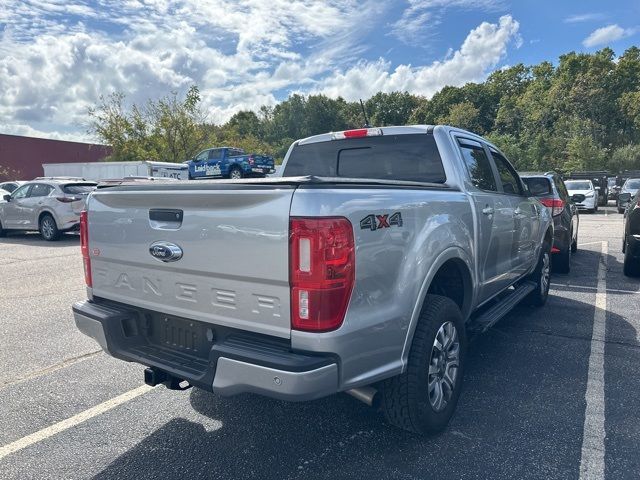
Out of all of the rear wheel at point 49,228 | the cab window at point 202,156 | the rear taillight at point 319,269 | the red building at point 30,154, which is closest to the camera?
the rear taillight at point 319,269

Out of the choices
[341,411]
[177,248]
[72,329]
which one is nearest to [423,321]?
[341,411]

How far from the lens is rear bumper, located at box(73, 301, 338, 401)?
2217 mm

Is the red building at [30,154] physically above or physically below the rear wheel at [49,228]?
above

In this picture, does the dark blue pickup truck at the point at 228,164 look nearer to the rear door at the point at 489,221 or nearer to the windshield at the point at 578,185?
the windshield at the point at 578,185

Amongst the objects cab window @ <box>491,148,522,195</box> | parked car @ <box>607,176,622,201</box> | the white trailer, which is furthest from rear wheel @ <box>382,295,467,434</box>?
parked car @ <box>607,176,622,201</box>

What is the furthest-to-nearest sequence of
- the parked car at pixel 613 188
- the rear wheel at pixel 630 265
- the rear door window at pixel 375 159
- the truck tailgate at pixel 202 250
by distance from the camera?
the parked car at pixel 613 188 < the rear wheel at pixel 630 265 < the rear door window at pixel 375 159 < the truck tailgate at pixel 202 250

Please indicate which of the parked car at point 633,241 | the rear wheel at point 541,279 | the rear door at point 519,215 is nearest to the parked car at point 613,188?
the parked car at point 633,241

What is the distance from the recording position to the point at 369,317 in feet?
7.97

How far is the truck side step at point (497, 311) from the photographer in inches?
148

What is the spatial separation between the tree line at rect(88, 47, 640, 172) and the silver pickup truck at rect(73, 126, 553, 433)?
31.0 m

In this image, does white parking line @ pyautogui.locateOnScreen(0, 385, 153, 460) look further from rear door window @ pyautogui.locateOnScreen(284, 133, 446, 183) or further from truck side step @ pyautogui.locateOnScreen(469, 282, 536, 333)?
truck side step @ pyautogui.locateOnScreen(469, 282, 536, 333)

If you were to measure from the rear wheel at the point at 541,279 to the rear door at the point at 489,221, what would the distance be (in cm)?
134

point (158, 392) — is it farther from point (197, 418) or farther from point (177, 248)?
point (177, 248)

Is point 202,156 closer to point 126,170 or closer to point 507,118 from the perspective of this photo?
point 126,170
